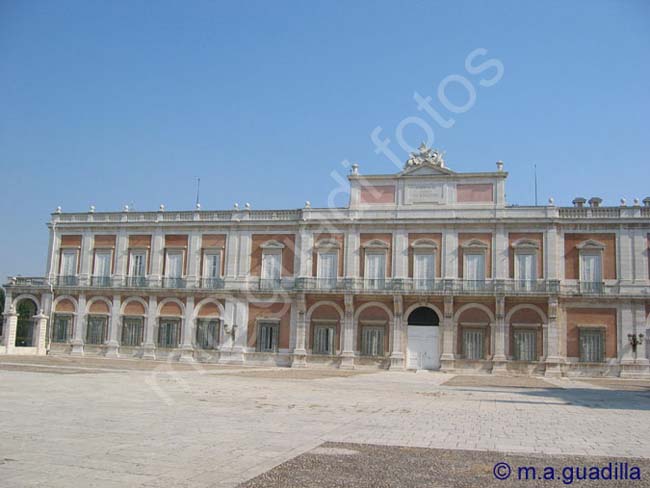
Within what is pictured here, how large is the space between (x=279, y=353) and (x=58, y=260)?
1582 centimetres

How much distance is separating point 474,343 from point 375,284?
237 inches

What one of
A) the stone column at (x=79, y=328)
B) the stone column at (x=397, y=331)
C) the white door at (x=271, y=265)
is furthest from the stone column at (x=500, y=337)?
the stone column at (x=79, y=328)

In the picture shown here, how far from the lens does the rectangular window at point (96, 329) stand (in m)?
41.1

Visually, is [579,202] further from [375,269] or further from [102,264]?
[102,264]

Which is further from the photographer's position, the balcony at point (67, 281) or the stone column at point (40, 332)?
the balcony at point (67, 281)

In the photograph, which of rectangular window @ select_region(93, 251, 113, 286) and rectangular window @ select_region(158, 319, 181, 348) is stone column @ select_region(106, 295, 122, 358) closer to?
rectangular window @ select_region(93, 251, 113, 286)

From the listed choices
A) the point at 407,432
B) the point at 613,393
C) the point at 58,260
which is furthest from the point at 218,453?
the point at 58,260

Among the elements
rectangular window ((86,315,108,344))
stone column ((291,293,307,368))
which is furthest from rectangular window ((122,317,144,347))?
stone column ((291,293,307,368))

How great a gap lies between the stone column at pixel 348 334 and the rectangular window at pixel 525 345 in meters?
8.48

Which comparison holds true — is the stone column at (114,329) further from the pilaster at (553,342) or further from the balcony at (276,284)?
the pilaster at (553,342)

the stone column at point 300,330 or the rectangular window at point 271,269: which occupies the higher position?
the rectangular window at point 271,269

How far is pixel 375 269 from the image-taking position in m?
37.1

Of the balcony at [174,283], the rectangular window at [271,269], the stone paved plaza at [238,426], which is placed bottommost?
the stone paved plaza at [238,426]

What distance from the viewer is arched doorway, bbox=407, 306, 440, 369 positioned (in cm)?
3588
